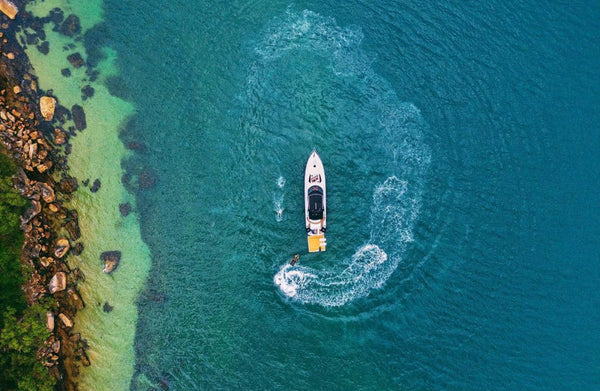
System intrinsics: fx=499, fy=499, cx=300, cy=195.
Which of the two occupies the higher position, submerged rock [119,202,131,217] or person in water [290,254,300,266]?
submerged rock [119,202,131,217]

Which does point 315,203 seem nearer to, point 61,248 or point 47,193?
point 61,248

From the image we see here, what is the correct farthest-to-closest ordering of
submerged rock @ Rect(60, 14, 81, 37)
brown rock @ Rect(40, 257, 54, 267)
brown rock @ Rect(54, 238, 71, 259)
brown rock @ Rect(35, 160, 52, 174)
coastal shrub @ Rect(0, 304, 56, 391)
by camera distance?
submerged rock @ Rect(60, 14, 81, 37) → brown rock @ Rect(54, 238, 71, 259) → brown rock @ Rect(35, 160, 52, 174) → brown rock @ Rect(40, 257, 54, 267) → coastal shrub @ Rect(0, 304, 56, 391)

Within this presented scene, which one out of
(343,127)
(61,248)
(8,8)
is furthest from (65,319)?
(343,127)

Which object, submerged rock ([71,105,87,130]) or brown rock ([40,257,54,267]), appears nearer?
brown rock ([40,257,54,267])

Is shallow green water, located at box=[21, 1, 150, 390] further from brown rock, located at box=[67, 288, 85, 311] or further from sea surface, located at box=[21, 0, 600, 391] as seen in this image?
brown rock, located at box=[67, 288, 85, 311]

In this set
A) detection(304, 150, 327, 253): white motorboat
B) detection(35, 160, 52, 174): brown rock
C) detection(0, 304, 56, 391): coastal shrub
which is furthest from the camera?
detection(35, 160, 52, 174): brown rock

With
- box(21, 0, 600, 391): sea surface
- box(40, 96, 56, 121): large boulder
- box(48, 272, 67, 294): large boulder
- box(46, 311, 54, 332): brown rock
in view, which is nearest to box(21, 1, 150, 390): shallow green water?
box(21, 0, 600, 391): sea surface
